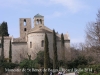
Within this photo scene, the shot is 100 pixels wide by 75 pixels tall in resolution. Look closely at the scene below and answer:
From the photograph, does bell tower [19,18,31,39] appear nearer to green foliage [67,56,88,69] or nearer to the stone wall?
the stone wall

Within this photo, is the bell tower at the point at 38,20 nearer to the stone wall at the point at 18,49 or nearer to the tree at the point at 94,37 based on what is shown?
the stone wall at the point at 18,49

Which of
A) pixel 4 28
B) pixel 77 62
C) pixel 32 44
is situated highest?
pixel 4 28

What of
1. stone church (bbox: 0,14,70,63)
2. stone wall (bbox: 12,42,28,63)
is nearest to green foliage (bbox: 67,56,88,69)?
stone church (bbox: 0,14,70,63)

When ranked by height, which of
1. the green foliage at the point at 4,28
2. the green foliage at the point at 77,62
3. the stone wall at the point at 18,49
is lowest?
the green foliage at the point at 77,62

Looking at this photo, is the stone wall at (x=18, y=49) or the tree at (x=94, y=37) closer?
the tree at (x=94, y=37)

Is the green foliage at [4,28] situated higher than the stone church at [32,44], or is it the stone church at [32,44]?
the green foliage at [4,28]

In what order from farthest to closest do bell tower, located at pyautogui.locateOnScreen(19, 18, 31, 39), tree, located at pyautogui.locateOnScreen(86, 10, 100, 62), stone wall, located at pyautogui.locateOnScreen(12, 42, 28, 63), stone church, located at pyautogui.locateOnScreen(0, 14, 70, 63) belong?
1. bell tower, located at pyautogui.locateOnScreen(19, 18, 31, 39)
2. stone wall, located at pyautogui.locateOnScreen(12, 42, 28, 63)
3. stone church, located at pyautogui.locateOnScreen(0, 14, 70, 63)
4. tree, located at pyautogui.locateOnScreen(86, 10, 100, 62)

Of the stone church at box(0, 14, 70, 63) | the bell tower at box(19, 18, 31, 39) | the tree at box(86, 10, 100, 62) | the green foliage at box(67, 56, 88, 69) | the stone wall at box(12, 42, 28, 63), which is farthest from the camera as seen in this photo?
the bell tower at box(19, 18, 31, 39)

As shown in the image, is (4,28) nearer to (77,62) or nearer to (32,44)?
(32,44)

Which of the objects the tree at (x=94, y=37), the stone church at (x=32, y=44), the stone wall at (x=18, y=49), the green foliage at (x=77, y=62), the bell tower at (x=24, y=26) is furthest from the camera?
Answer: the bell tower at (x=24, y=26)

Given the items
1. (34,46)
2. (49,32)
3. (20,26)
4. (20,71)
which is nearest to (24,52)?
(34,46)

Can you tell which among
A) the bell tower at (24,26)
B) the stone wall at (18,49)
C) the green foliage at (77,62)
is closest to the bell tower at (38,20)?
the bell tower at (24,26)

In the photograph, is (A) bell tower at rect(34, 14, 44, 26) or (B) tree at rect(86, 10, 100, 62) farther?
(A) bell tower at rect(34, 14, 44, 26)

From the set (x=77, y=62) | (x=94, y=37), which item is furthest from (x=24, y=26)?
(x=94, y=37)
